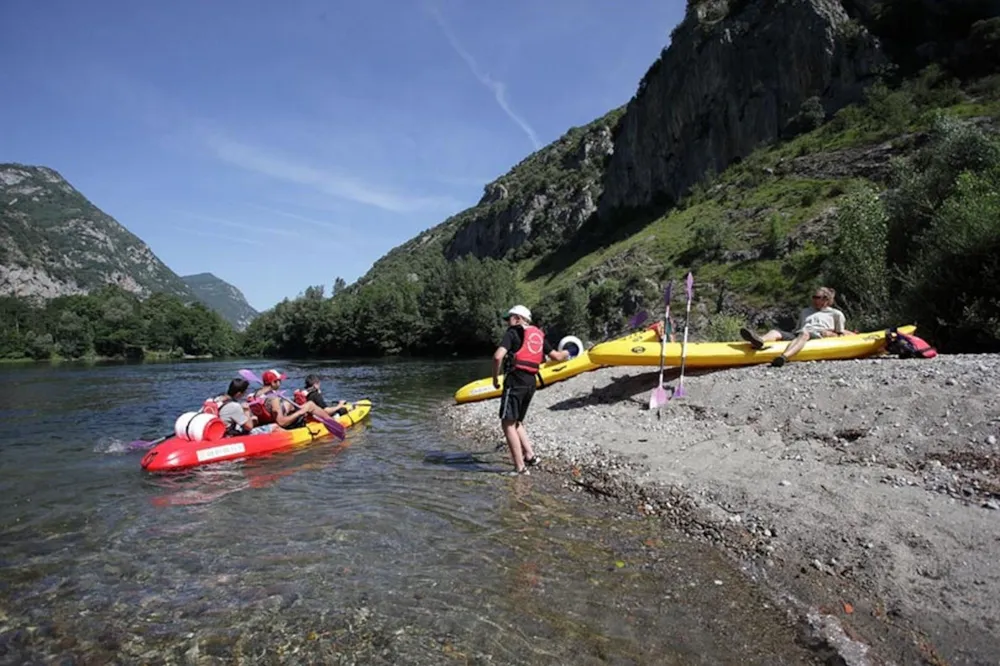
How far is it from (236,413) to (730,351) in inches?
412

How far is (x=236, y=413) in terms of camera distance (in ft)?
39.2

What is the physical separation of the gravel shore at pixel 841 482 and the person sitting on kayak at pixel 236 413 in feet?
20.5

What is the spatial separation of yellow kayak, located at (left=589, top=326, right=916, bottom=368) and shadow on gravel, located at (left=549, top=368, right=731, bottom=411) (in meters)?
0.33

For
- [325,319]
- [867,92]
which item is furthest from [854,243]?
[325,319]

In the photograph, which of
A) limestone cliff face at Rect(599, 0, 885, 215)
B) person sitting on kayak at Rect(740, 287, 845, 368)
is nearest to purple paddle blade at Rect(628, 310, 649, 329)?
person sitting on kayak at Rect(740, 287, 845, 368)

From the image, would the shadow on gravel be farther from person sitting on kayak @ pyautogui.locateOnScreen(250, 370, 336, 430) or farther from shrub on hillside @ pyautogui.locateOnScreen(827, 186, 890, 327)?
shrub on hillside @ pyautogui.locateOnScreen(827, 186, 890, 327)

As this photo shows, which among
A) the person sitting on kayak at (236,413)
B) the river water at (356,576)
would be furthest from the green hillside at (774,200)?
the person sitting on kayak at (236,413)

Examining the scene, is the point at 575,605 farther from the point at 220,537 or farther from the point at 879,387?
the point at 879,387

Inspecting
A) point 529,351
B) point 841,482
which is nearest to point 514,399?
point 529,351

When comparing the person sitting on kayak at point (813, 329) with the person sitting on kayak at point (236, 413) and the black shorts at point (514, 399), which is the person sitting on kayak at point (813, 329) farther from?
the person sitting on kayak at point (236, 413)

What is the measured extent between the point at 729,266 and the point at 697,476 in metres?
39.3

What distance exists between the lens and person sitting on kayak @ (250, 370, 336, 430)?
12.9 meters

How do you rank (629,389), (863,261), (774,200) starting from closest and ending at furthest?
1. (629,389)
2. (863,261)
3. (774,200)

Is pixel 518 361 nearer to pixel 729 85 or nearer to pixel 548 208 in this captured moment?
pixel 729 85
